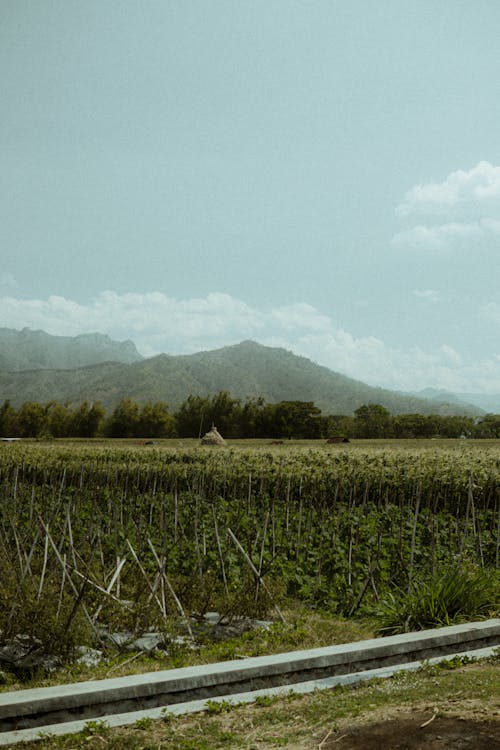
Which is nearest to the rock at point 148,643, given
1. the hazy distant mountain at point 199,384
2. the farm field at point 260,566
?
the farm field at point 260,566

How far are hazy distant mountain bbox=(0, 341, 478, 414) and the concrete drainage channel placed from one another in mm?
146184

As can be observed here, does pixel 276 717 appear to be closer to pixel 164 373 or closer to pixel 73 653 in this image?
pixel 73 653

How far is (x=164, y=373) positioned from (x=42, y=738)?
562 ft

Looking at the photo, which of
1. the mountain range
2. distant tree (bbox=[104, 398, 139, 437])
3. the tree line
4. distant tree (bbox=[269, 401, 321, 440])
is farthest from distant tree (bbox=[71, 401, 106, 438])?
the mountain range

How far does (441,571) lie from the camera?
312 inches

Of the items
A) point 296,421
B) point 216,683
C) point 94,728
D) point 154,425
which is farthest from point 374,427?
point 94,728

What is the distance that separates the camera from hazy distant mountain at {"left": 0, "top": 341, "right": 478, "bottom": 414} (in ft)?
529

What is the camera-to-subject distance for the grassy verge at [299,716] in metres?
3.88

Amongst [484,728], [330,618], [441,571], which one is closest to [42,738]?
[484,728]

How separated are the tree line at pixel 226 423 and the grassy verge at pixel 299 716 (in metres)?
55.4

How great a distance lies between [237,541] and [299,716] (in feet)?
8.63

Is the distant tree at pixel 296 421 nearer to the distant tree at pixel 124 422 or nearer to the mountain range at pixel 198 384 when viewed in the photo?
the distant tree at pixel 124 422

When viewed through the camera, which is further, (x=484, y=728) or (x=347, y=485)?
(x=347, y=485)

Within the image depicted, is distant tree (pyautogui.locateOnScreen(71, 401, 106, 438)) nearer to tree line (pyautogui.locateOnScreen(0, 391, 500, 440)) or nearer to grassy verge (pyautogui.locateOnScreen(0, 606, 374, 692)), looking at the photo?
tree line (pyautogui.locateOnScreen(0, 391, 500, 440))
